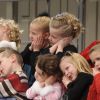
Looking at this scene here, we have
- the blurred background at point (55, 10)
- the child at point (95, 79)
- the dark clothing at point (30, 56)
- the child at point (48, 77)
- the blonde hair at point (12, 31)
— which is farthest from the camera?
the blurred background at point (55, 10)

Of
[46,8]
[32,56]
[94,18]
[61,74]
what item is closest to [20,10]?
[46,8]

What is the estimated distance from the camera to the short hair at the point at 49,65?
5.79 ft

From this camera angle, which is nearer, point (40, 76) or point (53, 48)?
point (40, 76)

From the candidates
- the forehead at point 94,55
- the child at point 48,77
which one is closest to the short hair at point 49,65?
the child at point 48,77

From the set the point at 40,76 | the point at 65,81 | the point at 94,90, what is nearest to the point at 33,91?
the point at 40,76

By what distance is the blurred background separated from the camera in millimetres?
4906

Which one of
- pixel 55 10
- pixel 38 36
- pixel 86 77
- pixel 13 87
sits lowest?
pixel 13 87

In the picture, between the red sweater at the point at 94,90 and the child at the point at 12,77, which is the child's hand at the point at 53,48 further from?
the red sweater at the point at 94,90

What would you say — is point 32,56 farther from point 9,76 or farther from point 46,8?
point 46,8

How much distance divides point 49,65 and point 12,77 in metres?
0.32

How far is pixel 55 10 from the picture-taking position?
200 inches

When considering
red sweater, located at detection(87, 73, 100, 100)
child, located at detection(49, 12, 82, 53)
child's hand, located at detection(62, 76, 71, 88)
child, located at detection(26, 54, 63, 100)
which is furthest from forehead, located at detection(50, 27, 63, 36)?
red sweater, located at detection(87, 73, 100, 100)

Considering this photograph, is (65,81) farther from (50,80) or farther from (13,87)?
(13,87)

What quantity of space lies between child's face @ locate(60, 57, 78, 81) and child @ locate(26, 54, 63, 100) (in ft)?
0.15
